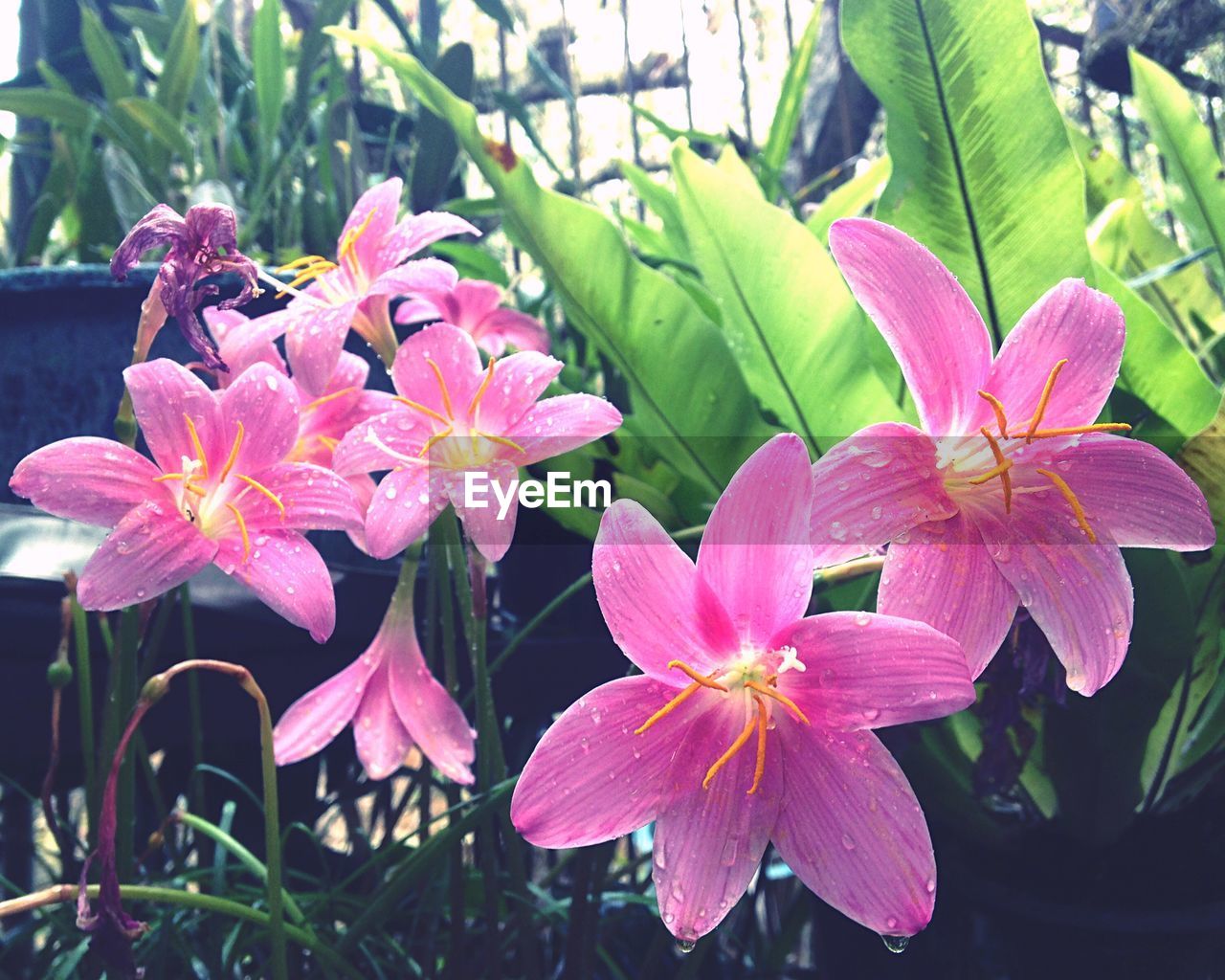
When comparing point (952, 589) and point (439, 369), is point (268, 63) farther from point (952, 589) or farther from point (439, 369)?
point (952, 589)

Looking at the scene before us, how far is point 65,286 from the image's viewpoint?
19.4 inches

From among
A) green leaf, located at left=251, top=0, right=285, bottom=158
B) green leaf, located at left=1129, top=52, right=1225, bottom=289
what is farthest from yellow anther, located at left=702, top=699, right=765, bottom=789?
green leaf, located at left=251, top=0, right=285, bottom=158

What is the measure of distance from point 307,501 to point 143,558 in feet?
0.15

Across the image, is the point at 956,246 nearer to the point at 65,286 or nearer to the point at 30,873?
the point at 65,286

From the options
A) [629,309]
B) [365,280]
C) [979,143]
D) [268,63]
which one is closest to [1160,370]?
[979,143]

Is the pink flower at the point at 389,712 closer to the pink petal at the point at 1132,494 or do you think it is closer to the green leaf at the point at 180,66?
the pink petal at the point at 1132,494

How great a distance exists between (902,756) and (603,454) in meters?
0.21

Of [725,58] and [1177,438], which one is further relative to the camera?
[725,58]

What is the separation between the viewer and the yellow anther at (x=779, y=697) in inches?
7.5

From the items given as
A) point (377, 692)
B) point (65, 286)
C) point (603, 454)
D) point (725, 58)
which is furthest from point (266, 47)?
point (725, 58)

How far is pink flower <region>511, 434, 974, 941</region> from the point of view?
188mm

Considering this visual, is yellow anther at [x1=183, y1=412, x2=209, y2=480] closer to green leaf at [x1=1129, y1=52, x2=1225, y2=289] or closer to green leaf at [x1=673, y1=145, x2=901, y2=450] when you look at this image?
green leaf at [x1=673, y1=145, x2=901, y2=450]

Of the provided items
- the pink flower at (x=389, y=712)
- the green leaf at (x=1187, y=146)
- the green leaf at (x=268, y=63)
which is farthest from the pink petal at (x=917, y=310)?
the green leaf at (x=268, y=63)

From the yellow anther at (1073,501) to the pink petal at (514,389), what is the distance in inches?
5.2
